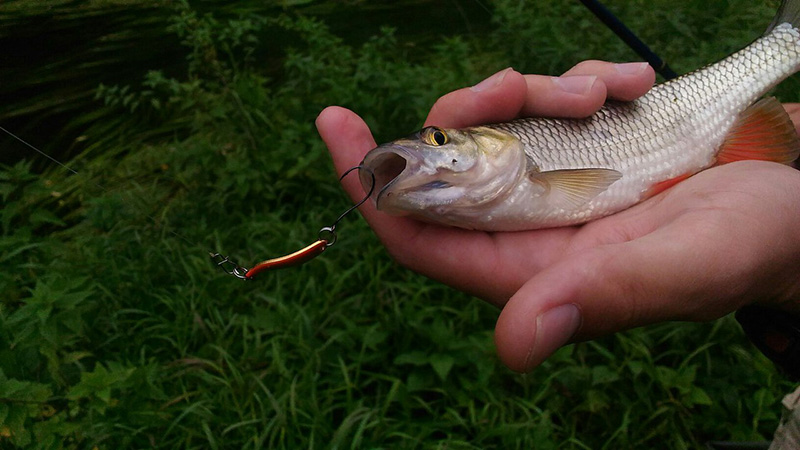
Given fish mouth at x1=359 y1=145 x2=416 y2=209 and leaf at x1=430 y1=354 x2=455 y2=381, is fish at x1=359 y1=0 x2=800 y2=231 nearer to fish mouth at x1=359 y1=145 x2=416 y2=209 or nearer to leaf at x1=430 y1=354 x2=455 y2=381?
fish mouth at x1=359 y1=145 x2=416 y2=209

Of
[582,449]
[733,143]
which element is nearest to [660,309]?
[733,143]

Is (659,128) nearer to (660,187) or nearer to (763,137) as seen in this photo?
(660,187)

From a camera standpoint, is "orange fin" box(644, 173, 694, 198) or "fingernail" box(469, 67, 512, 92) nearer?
"fingernail" box(469, 67, 512, 92)

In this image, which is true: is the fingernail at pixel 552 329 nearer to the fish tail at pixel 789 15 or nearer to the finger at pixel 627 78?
the finger at pixel 627 78

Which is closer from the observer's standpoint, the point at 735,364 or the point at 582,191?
the point at 582,191

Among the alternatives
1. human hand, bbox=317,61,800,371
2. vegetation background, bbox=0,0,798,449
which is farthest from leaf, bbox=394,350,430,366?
human hand, bbox=317,61,800,371

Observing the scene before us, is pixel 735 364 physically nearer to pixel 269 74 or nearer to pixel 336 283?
pixel 336 283

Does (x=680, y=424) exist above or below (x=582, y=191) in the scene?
below
